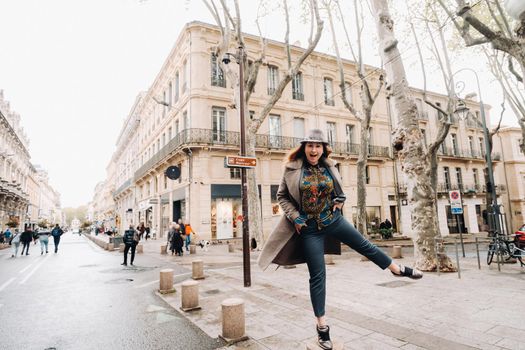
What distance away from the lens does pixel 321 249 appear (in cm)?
287

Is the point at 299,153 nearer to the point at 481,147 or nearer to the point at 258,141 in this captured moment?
the point at 258,141

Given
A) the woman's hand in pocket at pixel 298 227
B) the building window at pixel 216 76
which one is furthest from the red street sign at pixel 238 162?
the building window at pixel 216 76

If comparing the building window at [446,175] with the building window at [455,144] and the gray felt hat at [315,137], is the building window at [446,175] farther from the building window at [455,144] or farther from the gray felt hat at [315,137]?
the gray felt hat at [315,137]

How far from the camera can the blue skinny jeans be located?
2.84m

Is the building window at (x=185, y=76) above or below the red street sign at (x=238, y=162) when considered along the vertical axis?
above

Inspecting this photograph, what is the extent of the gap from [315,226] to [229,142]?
19.0 meters

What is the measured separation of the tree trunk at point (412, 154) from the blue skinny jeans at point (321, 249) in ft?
19.8

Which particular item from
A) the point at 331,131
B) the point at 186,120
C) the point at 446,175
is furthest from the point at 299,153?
the point at 446,175

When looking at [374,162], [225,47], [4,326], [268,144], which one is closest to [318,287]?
[4,326]

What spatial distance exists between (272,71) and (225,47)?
12.8 m

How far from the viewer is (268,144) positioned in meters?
22.8

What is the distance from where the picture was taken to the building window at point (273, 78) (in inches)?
959

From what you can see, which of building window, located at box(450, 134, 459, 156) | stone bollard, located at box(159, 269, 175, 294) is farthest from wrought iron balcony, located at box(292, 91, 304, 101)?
stone bollard, located at box(159, 269, 175, 294)

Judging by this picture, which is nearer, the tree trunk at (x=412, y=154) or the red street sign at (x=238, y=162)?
the red street sign at (x=238, y=162)
